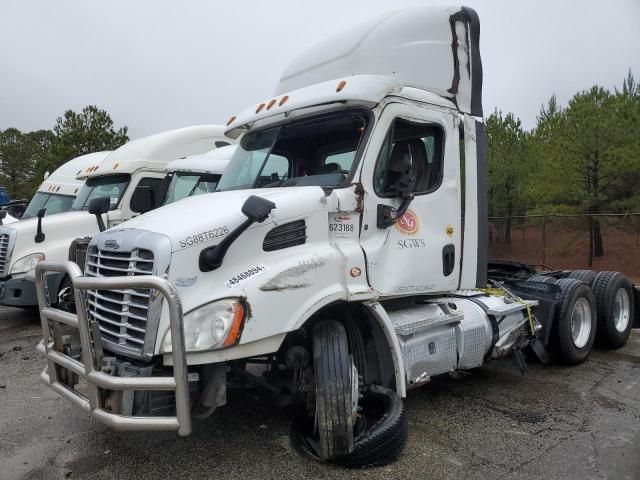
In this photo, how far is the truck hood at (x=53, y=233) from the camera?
8.29 metres

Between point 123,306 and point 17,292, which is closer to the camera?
point 123,306

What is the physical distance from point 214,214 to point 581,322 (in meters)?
5.10

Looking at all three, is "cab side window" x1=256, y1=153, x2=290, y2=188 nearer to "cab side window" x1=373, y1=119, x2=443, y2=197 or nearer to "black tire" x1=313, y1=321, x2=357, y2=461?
"cab side window" x1=373, y1=119, x2=443, y2=197

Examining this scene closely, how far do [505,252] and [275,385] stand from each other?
54.9ft

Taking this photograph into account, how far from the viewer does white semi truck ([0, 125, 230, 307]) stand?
8.10m

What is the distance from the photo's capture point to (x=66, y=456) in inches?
150

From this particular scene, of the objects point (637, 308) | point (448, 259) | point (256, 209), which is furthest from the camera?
point (637, 308)

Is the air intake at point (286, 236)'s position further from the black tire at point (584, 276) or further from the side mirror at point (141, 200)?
the side mirror at point (141, 200)

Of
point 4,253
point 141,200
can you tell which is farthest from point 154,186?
point 4,253

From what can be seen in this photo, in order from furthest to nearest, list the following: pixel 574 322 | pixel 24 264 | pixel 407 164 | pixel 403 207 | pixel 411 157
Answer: pixel 24 264 < pixel 574 322 < pixel 411 157 < pixel 403 207 < pixel 407 164

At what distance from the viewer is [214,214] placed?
354cm

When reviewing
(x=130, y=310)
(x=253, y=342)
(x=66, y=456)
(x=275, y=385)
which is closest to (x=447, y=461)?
(x=275, y=385)

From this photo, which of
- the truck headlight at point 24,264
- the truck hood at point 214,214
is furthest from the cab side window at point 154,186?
the truck hood at point 214,214

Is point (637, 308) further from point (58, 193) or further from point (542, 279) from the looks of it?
point (58, 193)
